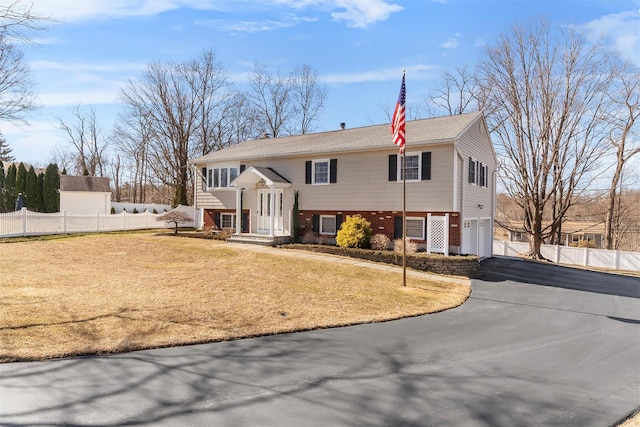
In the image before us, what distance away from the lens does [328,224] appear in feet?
60.3

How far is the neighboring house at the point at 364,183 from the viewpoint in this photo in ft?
50.1

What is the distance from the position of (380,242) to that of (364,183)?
2.88 m

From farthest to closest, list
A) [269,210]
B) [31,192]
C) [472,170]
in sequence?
[31,192] → [269,210] → [472,170]

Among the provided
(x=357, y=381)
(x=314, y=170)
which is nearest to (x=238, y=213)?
(x=314, y=170)

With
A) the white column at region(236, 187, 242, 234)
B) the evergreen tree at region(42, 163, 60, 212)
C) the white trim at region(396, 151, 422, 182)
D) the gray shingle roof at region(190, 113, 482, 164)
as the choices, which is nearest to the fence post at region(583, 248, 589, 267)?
the gray shingle roof at region(190, 113, 482, 164)

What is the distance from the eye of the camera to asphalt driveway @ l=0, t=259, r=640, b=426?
3988 mm

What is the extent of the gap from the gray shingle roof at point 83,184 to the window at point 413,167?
28.0 m

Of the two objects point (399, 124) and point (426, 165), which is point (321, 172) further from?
point (399, 124)

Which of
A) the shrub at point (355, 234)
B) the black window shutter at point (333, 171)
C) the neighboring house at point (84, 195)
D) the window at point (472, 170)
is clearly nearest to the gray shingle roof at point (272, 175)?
the black window shutter at point (333, 171)

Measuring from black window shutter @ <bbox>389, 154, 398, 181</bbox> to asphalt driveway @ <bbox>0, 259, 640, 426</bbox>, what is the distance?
9.38 m

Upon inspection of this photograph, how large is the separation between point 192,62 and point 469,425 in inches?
1510

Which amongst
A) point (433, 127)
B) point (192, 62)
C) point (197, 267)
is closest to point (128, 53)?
point (197, 267)

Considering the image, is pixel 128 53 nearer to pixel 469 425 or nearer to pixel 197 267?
pixel 197 267

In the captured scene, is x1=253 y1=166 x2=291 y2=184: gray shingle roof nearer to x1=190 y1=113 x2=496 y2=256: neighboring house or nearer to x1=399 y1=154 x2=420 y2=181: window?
x1=190 y1=113 x2=496 y2=256: neighboring house
